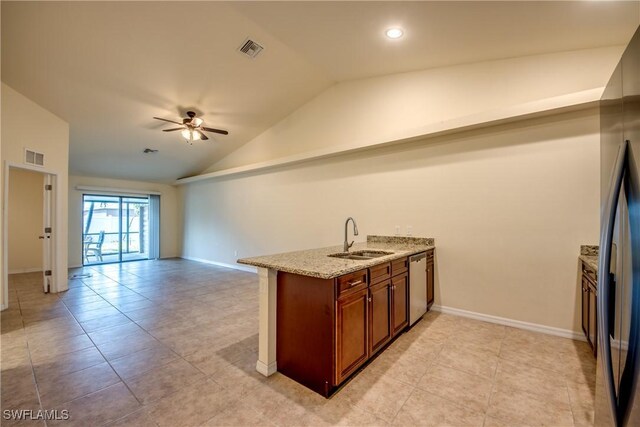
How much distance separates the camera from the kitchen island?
6.40 ft

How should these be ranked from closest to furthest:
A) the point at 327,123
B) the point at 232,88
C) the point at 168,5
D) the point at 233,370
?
the point at 233,370, the point at 168,5, the point at 232,88, the point at 327,123

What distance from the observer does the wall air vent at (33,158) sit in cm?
397

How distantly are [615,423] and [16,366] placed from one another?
12.6 feet

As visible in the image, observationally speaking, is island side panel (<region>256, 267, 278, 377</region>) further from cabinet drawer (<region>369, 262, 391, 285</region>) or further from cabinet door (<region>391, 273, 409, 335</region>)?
cabinet door (<region>391, 273, 409, 335</region>)

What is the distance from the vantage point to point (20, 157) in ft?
12.7

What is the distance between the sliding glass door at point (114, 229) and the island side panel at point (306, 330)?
25.5ft

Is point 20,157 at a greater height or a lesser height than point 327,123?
lesser

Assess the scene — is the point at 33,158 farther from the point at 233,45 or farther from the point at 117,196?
the point at 117,196

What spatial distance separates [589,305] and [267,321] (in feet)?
9.36

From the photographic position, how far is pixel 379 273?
2.46 m

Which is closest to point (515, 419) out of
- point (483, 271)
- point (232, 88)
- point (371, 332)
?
point (371, 332)

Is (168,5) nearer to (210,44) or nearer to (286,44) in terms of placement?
(210,44)

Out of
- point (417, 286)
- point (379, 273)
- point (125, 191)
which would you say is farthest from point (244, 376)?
point (125, 191)

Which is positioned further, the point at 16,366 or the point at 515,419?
the point at 16,366
